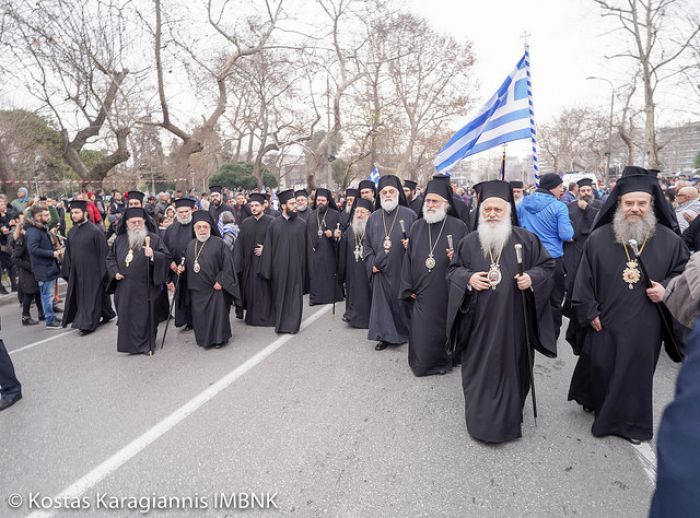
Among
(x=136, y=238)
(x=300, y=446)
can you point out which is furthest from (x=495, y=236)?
(x=136, y=238)

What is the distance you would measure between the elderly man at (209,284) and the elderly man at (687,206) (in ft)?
22.1

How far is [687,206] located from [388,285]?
4.76 metres

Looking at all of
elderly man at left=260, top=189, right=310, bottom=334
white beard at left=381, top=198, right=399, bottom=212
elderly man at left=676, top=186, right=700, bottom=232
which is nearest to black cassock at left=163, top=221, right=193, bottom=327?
elderly man at left=260, top=189, right=310, bottom=334

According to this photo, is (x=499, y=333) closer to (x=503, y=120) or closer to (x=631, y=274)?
(x=631, y=274)

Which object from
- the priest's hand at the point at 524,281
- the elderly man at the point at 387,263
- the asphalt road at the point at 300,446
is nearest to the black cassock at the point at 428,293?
the asphalt road at the point at 300,446

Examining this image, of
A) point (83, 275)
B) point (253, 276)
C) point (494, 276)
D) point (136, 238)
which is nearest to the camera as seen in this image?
point (494, 276)

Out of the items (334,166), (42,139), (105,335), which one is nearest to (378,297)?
(105,335)

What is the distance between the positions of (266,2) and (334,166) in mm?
34823

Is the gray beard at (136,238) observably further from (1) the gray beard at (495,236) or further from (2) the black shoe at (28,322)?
(1) the gray beard at (495,236)

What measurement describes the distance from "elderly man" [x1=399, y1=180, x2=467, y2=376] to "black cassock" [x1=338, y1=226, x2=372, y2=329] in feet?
5.43

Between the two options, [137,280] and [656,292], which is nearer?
[656,292]

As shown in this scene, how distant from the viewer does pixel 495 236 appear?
3822mm

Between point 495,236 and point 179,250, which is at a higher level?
point 495,236

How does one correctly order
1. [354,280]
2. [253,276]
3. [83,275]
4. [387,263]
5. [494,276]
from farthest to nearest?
[253,276]
[354,280]
[83,275]
[387,263]
[494,276]
